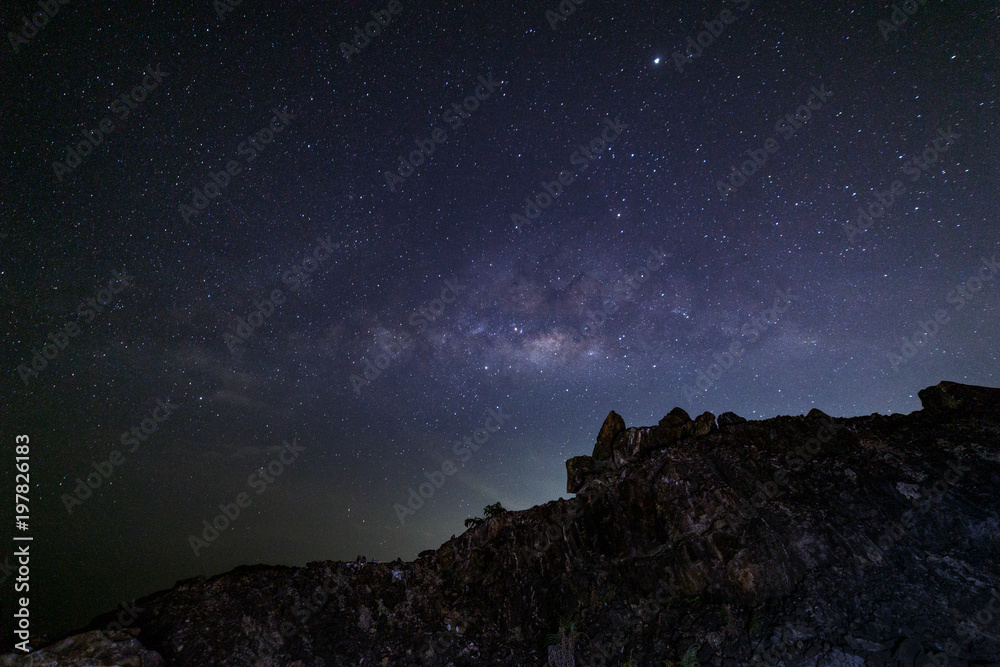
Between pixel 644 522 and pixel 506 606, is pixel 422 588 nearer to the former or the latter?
pixel 506 606

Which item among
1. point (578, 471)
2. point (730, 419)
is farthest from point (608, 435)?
point (730, 419)

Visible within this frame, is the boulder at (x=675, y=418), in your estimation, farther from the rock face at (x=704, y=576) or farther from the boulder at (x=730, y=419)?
the boulder at (x=730, y=419)

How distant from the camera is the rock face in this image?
39.6 feet

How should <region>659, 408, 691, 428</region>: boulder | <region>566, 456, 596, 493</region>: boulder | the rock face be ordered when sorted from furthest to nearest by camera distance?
<region>659, 408, 691, 428</region>: boulder < <region>566, 456, 596, 493</region>: boulder < the rock face

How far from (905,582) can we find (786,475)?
4170 mm

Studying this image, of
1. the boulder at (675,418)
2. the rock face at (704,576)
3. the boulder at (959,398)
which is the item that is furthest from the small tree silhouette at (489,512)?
the boulder at (959,398)

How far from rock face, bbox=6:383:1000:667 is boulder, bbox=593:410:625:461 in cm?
132

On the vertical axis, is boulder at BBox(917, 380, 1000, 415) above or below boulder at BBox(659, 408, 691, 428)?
below

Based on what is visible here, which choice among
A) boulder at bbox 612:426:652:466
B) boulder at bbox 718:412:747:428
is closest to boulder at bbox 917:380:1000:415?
boulder at bbox 718:412:747:428

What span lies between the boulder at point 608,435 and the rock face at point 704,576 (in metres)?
1.32

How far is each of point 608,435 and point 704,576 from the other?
700 centimetres

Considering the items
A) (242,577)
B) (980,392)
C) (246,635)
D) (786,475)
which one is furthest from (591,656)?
(980,392)

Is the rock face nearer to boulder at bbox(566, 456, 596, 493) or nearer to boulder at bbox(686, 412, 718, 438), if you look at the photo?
boulder at bbox(686, 412, 718, 438)

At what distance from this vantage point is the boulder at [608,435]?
19.8 meters
